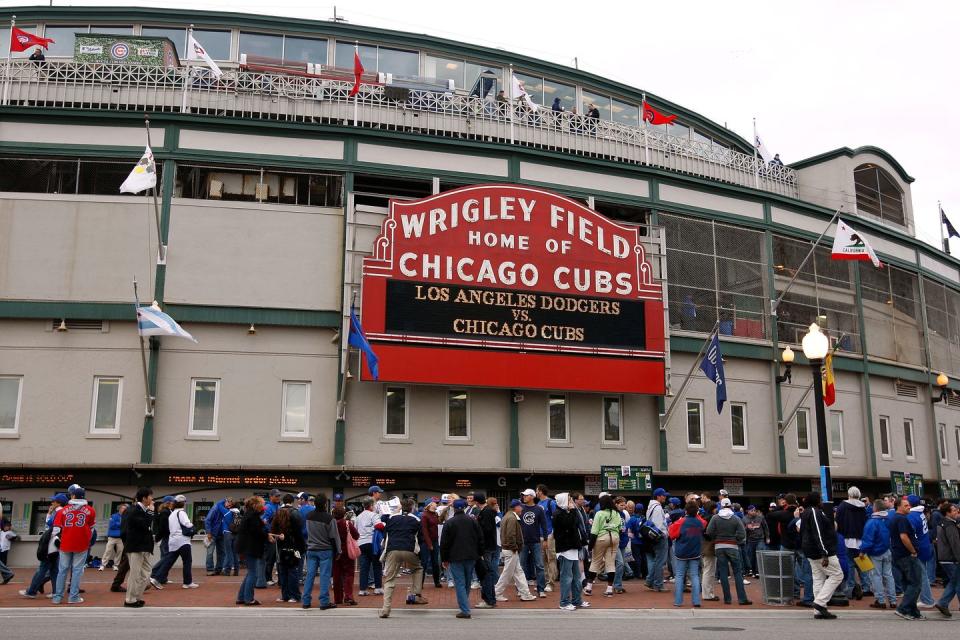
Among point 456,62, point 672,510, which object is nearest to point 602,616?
point 672,510

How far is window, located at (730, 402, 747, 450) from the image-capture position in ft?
95.8

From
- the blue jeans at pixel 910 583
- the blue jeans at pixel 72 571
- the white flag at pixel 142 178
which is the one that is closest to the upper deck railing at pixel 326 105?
the white flag at pixel 142 178

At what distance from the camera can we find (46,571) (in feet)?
51.2

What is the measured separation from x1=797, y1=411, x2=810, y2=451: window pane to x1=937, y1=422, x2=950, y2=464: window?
29.3 feet

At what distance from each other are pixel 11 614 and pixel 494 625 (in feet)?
23.7

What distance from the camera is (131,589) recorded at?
1451cm

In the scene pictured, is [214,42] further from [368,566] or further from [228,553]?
[368,566]

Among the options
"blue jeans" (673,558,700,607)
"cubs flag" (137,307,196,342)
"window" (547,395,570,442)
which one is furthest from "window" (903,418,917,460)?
"cubs flag" (137,307,196,342)

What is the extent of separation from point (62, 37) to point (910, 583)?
110 ft

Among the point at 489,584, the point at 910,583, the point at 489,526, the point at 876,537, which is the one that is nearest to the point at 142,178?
the point at 489,526

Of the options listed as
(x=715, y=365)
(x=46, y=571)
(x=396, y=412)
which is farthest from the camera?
(x=715, y=365)

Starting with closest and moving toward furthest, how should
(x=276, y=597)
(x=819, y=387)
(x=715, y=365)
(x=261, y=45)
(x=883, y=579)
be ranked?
(x=883, y=579) < (x=276, y=597) < (x=819, y=387) < (x=715, y=365) < (x=261, y=45)

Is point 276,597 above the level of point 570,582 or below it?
below

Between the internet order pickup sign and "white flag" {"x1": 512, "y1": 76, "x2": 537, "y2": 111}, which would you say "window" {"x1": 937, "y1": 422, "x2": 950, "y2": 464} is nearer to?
the internet order pickup sign
